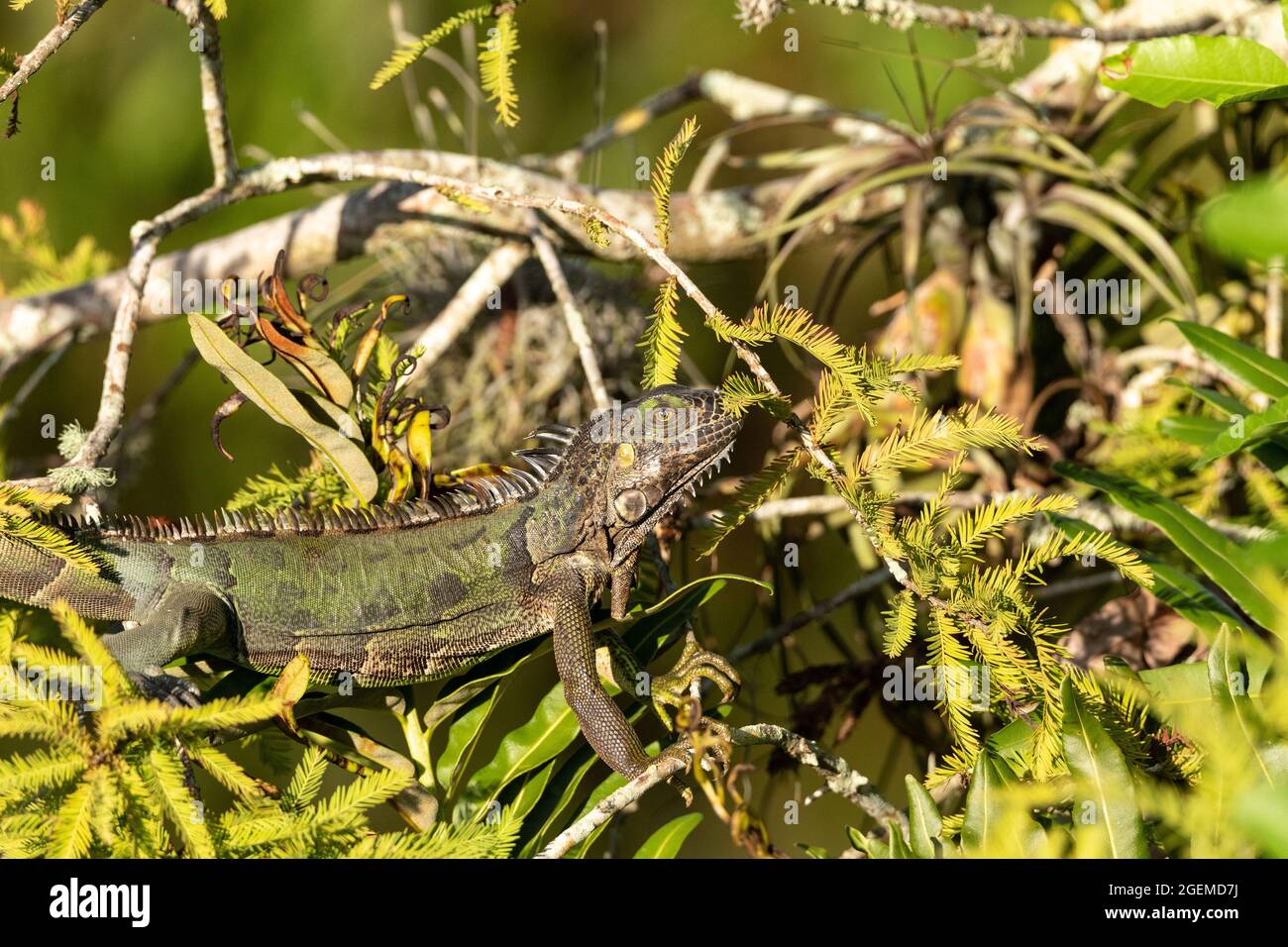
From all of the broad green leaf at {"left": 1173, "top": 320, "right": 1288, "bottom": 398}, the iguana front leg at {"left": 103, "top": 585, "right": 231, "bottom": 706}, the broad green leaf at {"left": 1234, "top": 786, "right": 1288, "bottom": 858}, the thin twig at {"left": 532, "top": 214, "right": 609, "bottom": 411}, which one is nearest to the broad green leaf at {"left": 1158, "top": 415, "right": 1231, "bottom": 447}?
the broad green leaf at {"left": 1173, "top": 320, "right": 1288, "bottom": 398}

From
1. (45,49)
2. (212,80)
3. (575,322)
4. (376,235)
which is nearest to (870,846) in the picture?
(575,322)

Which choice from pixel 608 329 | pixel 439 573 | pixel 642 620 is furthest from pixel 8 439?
pixel 642 620

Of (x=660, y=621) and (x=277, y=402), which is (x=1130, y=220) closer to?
(x=660, y=621)

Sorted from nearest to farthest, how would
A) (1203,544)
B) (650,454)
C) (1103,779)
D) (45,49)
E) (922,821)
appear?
1. (1103,779)
2. (922,821)
3. (45,49)
4. (1203,544)
5. (650,454)

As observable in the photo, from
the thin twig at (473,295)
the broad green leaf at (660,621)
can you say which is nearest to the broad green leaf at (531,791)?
the broad green leaf at (660,621)

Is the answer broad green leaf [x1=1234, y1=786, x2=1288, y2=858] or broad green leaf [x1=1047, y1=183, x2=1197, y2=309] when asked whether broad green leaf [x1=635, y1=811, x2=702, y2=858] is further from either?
broad green leaf [x1=1047, y1=183, x2=1197, y2=309]

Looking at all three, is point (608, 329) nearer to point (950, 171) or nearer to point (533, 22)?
point (950, 171)
